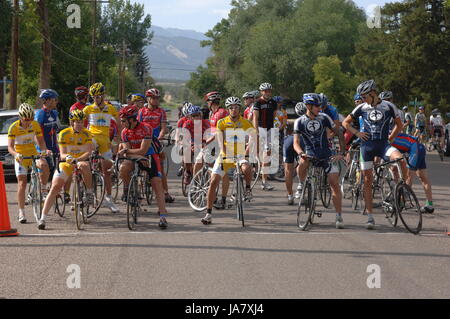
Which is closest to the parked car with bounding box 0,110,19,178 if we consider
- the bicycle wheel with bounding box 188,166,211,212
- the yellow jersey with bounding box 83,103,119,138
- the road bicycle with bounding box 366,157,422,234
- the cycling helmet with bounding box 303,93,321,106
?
the yellow jersey with bounding box 83,103,119,138

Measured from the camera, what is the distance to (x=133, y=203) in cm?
1092

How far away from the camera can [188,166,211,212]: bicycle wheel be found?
12.6m

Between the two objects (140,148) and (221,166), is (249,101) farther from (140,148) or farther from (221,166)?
(140,148)

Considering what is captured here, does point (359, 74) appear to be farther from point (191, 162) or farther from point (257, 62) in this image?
point (191, 162)

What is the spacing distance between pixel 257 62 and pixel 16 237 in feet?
228

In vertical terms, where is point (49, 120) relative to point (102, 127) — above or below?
above

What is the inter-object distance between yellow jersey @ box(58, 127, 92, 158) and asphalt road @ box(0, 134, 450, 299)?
1.12 m

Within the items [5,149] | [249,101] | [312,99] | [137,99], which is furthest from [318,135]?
[5,149]

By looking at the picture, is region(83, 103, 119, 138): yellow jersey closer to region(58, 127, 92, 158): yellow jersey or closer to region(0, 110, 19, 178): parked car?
region(58, 127, 92, 158): yellow jersey

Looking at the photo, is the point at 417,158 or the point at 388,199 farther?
the point at 417,158

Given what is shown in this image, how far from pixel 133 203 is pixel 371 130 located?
3.65m

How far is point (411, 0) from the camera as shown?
61.3 metres

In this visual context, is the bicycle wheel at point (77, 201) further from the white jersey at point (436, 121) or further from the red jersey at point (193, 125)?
the white jersey at point (436, 121)
